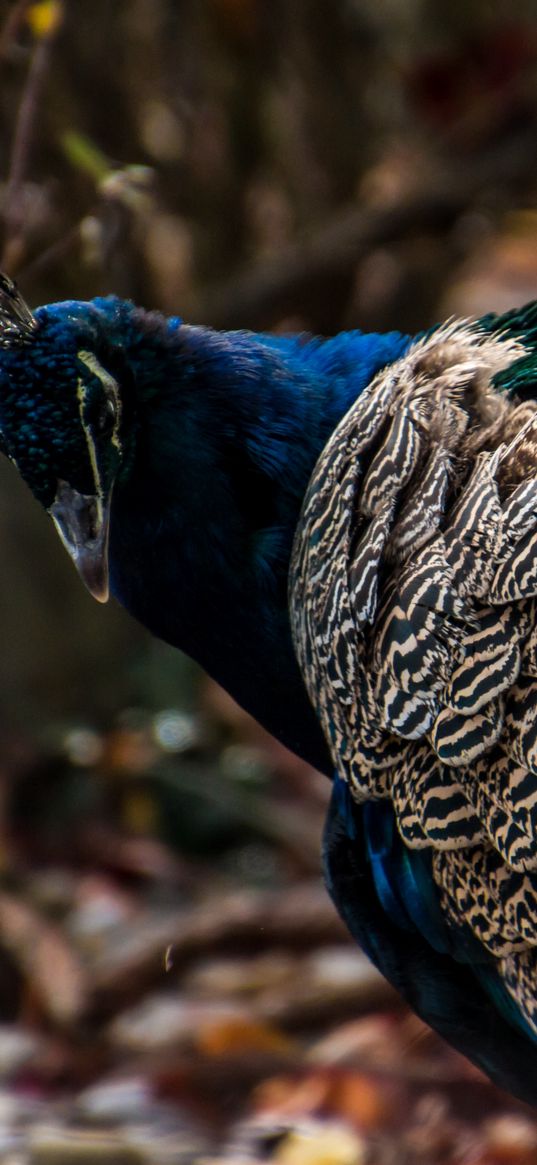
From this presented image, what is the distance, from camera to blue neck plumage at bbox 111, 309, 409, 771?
300 centimetres

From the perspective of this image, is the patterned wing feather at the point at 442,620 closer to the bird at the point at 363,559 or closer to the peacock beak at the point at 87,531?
the bird at the point at 363,559

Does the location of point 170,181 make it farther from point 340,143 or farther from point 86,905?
point 86,905

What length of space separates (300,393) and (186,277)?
2.95 metres

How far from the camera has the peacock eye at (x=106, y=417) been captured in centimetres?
282

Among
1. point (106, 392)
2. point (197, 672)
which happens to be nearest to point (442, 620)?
point (106, 392)

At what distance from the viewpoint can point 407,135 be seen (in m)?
6.42

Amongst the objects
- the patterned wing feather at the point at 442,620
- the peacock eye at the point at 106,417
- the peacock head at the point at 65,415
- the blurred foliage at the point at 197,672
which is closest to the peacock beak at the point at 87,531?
the peacock head at the point at 65,415

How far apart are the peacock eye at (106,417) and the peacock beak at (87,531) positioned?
0.11 metres

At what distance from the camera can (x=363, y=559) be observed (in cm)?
278

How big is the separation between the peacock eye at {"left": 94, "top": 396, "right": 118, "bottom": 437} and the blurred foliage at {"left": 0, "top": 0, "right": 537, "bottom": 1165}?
0.88m

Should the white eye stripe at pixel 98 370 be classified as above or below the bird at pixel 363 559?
above

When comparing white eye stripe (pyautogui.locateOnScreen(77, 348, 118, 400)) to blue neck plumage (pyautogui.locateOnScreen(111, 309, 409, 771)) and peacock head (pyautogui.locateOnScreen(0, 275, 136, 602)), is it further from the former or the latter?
blue neck plumage (pyautogui.locateOnScreen(111, 309, 409, 771))

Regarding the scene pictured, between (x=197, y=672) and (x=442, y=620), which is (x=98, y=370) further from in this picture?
(x=197, y=672)

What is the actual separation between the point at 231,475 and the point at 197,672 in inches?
105
